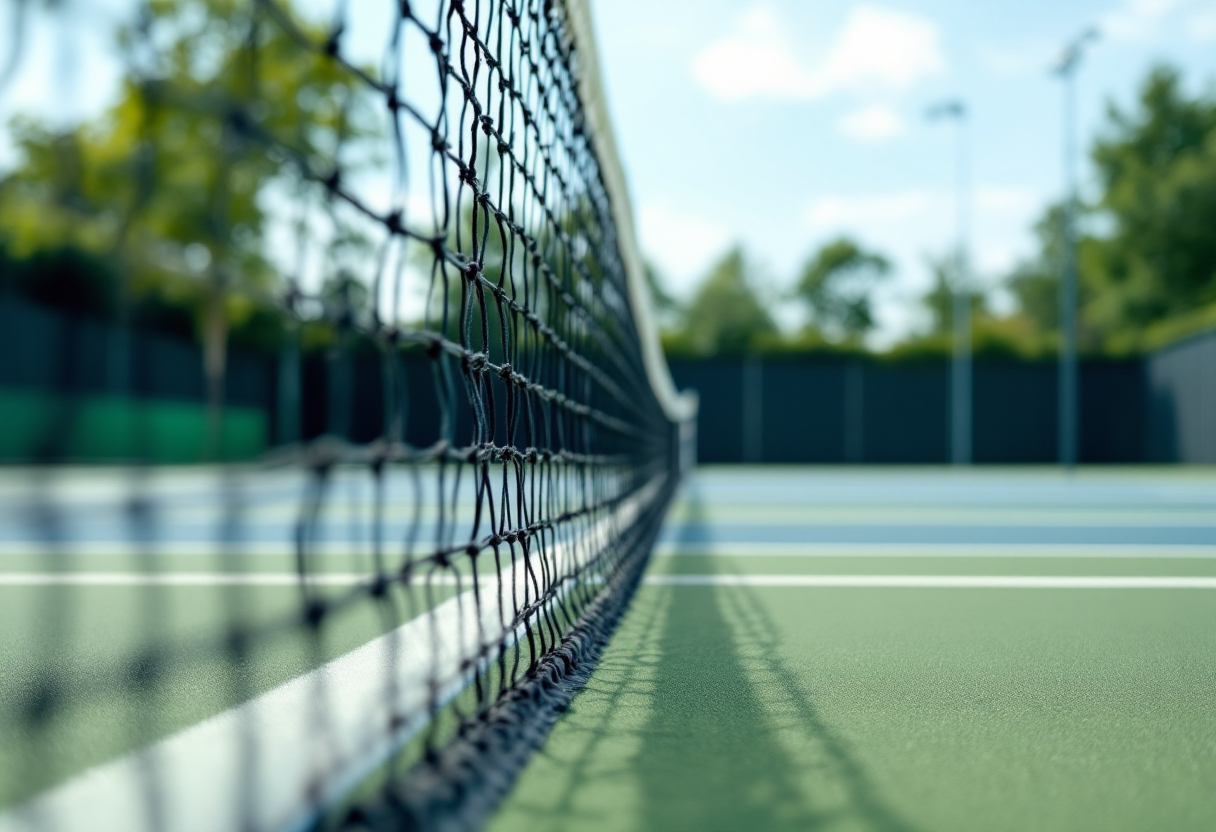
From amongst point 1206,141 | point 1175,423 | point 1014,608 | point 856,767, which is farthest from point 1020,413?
point 856,767

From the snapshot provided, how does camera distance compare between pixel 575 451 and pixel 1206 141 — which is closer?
pixel 575 451

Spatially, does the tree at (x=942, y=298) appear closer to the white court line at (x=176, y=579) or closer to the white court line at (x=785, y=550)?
the white court line at (x=785, y=550)

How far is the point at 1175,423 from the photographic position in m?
20.2

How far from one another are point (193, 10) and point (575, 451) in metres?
1.69

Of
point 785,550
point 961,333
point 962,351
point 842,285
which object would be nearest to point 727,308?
point 842,285

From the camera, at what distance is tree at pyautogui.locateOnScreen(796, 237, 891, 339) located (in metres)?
55.4

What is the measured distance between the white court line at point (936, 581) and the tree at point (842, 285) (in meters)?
51.8

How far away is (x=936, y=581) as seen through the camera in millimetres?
3703

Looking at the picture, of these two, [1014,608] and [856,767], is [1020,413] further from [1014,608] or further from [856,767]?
[856,767]

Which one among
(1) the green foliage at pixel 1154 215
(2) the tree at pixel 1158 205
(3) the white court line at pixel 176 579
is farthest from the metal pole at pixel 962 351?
(3) the white court line at pixel 176 579

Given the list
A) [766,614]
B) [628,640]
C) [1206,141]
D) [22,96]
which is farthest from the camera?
[1206,141]

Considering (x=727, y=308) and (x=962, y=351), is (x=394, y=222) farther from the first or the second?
(x=727, y=308)

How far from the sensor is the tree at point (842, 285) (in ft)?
182

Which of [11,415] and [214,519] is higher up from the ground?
[11,415]
